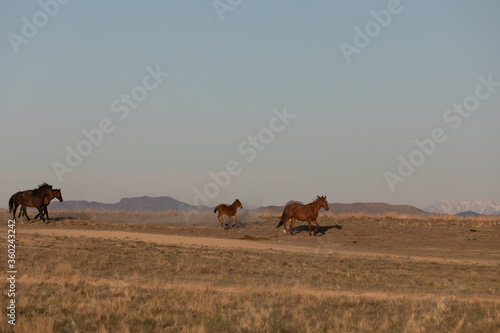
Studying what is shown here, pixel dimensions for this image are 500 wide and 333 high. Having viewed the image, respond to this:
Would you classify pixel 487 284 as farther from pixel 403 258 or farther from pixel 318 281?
pixel 403 258

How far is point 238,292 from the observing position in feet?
52.4

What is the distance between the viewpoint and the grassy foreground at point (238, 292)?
12305 millimetres

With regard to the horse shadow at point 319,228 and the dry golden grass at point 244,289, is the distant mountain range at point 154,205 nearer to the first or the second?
the horse shadow at point 319,228

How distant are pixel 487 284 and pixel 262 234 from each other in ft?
66.5

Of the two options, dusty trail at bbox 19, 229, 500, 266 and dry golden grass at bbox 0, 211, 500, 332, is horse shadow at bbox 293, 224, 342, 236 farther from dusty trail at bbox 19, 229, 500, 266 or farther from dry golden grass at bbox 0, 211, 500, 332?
dusty trail at bbox 19, 229, 500, 266

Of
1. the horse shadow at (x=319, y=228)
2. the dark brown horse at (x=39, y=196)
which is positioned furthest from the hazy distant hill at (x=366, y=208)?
the dark brown horse at (x=39, y=196)

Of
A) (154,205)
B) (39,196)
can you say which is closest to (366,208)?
(154,205)

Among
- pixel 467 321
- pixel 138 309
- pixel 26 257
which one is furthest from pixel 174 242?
pixel 467 321

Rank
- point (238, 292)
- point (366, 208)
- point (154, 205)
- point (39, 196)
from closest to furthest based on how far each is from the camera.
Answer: point (238, 292) → point (39, 196) → point (366, 208) → point (154, 205)

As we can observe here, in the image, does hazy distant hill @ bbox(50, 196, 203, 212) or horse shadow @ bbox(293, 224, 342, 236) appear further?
hazy distant hill @ bbox(50, 196, 203, 212)

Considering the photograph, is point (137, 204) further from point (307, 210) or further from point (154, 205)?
point (307, 210)

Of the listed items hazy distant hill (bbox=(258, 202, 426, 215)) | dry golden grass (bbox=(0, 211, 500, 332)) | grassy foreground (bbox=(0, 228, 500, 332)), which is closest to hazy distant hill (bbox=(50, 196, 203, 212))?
hazy distant hill (bbox=(258, 202, 426, 215))

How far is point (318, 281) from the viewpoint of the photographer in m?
19.4

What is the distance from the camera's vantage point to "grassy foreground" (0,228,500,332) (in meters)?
12.3
